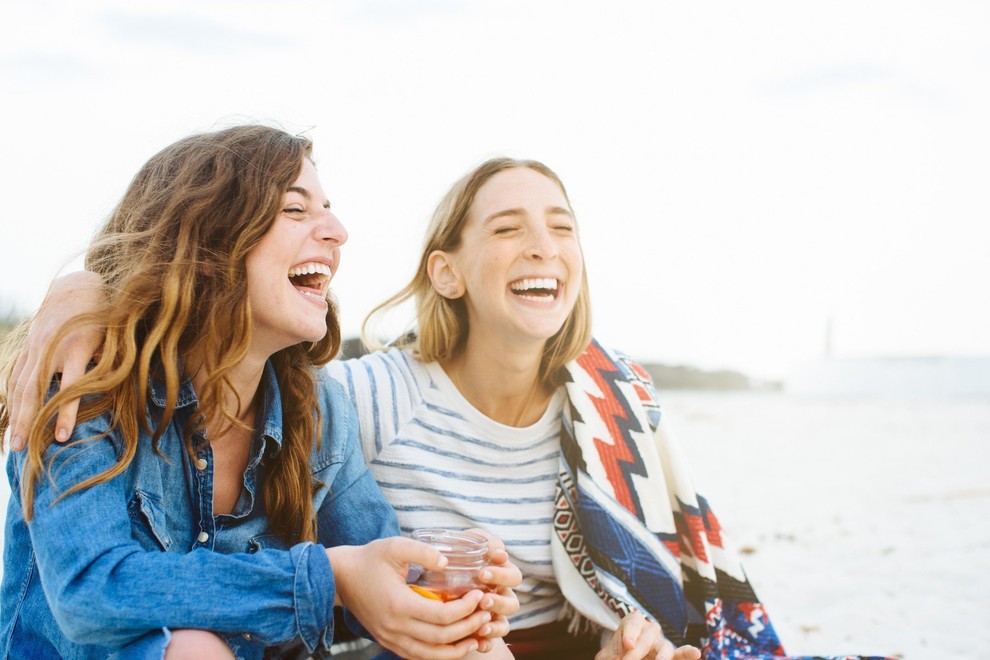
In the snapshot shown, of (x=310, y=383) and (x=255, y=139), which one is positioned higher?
(x=255, y=139)

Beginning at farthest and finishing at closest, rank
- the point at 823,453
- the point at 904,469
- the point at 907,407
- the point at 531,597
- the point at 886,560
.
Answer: the point at 907,407
the point at 823,453
the point at 904,469
the point at 886,560
the point at 531,597

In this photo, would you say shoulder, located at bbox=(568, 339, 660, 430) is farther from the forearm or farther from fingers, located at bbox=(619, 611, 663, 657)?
the forearm

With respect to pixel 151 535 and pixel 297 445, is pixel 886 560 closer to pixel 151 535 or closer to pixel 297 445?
pixel 297 445

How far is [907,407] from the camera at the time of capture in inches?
601

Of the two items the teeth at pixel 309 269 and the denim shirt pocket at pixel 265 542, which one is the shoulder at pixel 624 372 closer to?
the teeth at pixel 309 269

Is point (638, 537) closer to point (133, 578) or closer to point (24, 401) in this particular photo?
point (133, 578)

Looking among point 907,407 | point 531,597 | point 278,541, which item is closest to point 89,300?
point 278,541

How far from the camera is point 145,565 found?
4.95 feet

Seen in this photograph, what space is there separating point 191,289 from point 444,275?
3.53 ft

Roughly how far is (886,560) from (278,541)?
3.87m

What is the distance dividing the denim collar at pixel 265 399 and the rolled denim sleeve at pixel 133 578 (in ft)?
0.61

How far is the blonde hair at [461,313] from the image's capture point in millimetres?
2672

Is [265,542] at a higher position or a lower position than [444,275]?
lower

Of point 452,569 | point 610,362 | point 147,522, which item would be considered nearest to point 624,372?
point 610,362
